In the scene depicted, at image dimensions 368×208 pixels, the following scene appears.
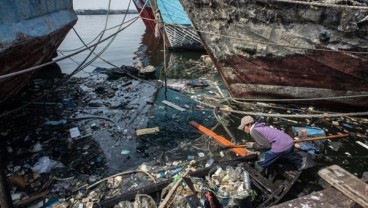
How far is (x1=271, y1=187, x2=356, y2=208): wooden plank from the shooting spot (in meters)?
2.08

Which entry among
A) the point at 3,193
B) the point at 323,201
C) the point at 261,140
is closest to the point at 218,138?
the point at 261,140

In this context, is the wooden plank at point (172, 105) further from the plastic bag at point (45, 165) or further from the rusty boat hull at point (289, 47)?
the plastic bag at point (45, 165)

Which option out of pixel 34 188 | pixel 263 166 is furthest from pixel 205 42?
pixel 34 188

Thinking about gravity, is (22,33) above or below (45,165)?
above

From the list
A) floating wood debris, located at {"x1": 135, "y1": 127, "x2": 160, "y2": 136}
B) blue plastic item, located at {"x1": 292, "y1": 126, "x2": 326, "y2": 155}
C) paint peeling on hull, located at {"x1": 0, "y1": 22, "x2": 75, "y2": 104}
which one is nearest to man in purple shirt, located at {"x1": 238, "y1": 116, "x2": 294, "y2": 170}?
blue plastic item, located at {"x1": 292, "y1": 126, "x2": 326, "y2": 155}

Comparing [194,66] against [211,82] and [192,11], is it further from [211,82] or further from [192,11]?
[192,11]

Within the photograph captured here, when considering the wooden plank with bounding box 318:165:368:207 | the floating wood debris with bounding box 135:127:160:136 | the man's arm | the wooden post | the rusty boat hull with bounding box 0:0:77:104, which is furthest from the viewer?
the floating wood debris with bounding box 135:127:160:136

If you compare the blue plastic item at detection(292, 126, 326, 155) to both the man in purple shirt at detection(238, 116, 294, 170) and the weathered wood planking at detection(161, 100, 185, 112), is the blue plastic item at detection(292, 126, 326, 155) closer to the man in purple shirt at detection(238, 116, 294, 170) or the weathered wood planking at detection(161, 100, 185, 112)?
the man in purple shirt at detection(238, 116, 294, 170)

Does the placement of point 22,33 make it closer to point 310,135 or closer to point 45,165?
point 45,165

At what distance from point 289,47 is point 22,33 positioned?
4678 mm

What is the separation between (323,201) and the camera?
212cm

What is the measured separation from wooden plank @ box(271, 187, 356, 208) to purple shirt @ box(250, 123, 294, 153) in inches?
60.7

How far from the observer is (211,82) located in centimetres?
829

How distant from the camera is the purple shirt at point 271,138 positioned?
147 inches
